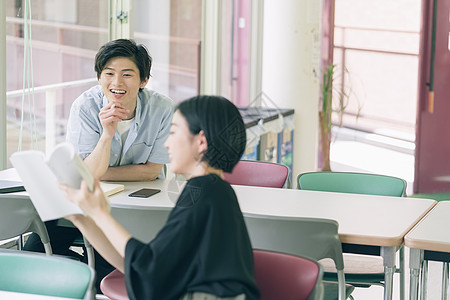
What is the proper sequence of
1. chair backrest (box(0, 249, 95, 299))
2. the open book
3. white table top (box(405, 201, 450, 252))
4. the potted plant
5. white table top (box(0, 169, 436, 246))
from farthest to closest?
the potted plant, white table top (box(0, 169, 436, 246)), white table top (box(405, 201, 450, 252)), chair backrest (box(0, 249, 95, 299)), the open book

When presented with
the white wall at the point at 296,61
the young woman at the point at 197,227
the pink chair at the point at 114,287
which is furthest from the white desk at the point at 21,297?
the white wall at the point at 296,61

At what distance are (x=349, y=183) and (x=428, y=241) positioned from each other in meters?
1.08

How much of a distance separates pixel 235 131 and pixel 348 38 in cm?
749

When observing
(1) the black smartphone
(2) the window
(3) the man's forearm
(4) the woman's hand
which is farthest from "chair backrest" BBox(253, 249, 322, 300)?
(2) the window

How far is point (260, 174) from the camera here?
3695 millimetres

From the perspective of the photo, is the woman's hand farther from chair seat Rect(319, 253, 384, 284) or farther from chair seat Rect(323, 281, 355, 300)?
chair seat Rect(319, 253, 384, 284)

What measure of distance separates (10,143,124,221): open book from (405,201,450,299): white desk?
1253mm

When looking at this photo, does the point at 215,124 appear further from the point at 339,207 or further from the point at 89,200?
the point at 339,207

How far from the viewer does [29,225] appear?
9.35 ft

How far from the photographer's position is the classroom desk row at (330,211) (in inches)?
101

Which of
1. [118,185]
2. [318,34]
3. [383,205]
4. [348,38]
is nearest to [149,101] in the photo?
[118,185]

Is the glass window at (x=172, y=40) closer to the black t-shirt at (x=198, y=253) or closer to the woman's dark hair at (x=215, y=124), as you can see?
the woman's dark hair at (x=215, y=124)

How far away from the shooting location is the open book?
64.2 inches

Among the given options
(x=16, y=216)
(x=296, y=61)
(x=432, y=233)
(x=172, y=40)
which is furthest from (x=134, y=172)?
(x=296, y=61)
